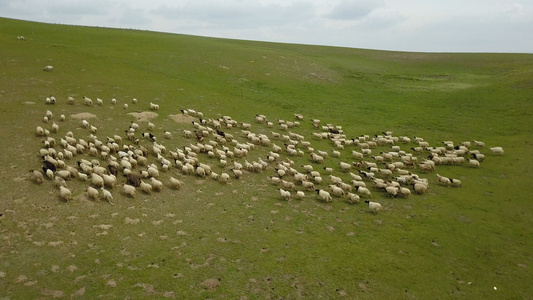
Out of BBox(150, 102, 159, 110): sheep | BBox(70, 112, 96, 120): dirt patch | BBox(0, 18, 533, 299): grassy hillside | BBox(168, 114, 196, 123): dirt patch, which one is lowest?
BBox(0, 18, 533, 299): grassy hillside

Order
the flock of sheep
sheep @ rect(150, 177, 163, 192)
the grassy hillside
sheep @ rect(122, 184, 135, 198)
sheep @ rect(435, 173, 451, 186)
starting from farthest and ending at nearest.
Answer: sheep @ rect(435, 173, 451, 186) → the flock of sheep → sheep @ rect(150, 177, 163, 192) → sheep @ rect(122, 184, 135, 198) → the grassy hillside

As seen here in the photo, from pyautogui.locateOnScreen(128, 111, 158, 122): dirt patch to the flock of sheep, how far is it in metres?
0.94

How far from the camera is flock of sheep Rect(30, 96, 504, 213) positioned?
18.2 metres

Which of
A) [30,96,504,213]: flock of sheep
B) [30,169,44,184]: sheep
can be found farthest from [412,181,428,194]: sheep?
[30,169,44,184]: sheep

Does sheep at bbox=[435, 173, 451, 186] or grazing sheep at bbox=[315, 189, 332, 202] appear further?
sheep at bbox=[435, 173, 451, 186]

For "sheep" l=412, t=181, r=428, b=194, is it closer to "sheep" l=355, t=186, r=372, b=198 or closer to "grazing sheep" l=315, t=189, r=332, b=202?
"sheep" l=355, t=186, r=372, b=198

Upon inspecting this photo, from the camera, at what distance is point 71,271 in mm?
11703

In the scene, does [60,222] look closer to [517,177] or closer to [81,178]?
[81,178]

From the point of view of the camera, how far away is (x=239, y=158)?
23656 millimetres

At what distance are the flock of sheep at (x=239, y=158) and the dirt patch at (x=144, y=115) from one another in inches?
36.9

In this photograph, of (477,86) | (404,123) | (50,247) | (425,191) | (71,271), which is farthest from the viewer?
(477,86)

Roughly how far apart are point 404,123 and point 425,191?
689 inches

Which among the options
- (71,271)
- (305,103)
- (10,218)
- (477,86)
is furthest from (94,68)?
(477,86)

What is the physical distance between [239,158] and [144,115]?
1068cm
